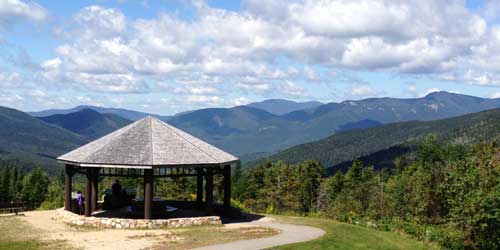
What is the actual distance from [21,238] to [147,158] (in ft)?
21.7

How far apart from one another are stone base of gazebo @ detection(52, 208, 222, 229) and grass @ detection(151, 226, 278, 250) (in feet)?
2.36

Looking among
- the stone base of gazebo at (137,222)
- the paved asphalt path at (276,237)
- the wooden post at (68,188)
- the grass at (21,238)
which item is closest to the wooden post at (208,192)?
the stone base of gazebo at (137,222)

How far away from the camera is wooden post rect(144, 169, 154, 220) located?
25.7 meters

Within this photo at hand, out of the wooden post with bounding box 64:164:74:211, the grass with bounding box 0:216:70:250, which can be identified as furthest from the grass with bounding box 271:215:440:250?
the wooden post with bounding box 64:164:74:211

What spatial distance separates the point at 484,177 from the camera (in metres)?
23.6

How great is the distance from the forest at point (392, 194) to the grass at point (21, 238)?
1044cm

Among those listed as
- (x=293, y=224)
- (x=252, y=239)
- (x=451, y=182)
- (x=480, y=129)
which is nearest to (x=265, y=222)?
(x=293, y=224)

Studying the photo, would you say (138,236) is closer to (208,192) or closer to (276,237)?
(208,192)

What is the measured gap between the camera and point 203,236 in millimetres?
23000

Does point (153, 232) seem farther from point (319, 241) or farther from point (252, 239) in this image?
point (319, 241)

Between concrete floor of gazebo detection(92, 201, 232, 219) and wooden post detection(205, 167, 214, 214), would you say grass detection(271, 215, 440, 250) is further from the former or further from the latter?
concrete floor of gazebo detection(92, 201, 232, 219)

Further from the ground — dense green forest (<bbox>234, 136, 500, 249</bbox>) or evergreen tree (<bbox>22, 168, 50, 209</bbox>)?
dense green forest (<bbox>234, 136, 500, 249</bbox>)

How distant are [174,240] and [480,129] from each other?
7445 inches

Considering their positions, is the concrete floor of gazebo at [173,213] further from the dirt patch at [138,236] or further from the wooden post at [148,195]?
the dirt patch at [138,236]
